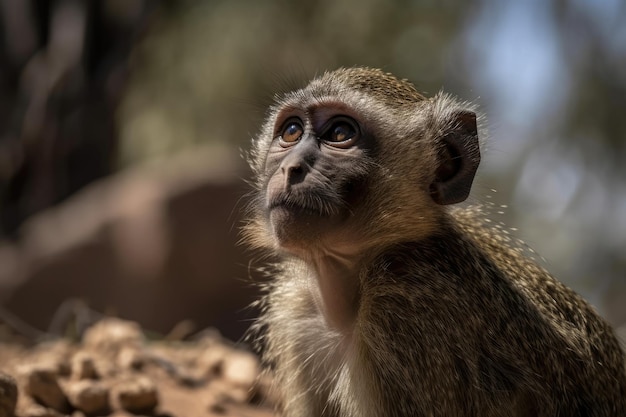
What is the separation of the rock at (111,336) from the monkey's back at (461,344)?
1.89 metres

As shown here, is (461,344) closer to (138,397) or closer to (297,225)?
(297,225)

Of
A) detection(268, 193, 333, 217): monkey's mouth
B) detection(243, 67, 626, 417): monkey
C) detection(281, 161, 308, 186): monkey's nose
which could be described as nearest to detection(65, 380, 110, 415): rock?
detection(243, 67, 626, 417): monkey

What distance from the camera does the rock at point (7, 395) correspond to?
13.6 feet

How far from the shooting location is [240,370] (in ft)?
21.0

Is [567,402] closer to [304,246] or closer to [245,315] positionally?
[304,246]

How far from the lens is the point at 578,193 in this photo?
24.5 meters

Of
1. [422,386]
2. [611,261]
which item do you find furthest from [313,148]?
[611,261]

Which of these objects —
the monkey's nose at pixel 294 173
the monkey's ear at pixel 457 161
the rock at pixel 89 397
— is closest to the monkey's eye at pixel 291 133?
the monkey's nose at pixel 294 173

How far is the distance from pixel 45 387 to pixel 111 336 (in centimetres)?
168

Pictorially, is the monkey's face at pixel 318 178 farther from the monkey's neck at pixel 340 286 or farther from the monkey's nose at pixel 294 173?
the monkey's neck at pixel 340 286

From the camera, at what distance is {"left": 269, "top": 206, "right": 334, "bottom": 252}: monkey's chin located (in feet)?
14.0

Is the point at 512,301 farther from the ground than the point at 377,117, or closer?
closer

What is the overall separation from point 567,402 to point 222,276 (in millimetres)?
8056

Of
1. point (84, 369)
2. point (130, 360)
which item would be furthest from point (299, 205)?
point (130, 360)
